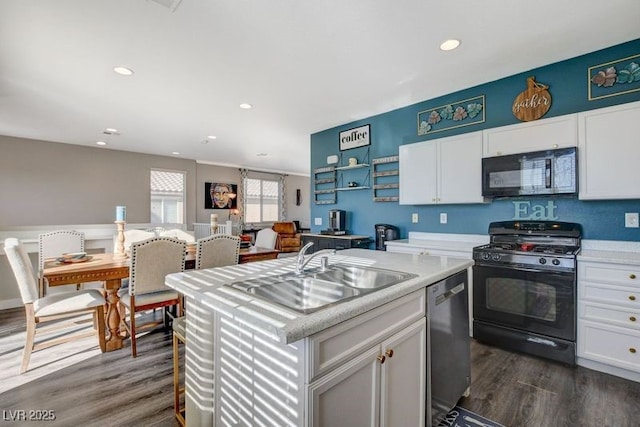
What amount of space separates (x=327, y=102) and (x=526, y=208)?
8.24ft

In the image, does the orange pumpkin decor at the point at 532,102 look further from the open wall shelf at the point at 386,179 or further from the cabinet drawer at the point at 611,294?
the cabinet drawer at the point at 611,294

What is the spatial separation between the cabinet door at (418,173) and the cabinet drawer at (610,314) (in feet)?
5.30

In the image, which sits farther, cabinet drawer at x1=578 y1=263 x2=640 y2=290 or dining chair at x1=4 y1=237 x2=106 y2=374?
dining chair at x1=4 y1=237 x2=106 y2=374

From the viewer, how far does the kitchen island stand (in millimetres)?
936

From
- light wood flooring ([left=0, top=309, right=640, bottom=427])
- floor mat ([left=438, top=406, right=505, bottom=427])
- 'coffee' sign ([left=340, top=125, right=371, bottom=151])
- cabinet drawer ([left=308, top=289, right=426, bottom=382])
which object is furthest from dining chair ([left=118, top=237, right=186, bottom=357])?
'coffee' sign ([left=340, top=125, right=371, bottom=151])

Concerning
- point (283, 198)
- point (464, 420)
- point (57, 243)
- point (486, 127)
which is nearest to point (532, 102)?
point (486, 127)

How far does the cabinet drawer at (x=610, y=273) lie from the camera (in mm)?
2143

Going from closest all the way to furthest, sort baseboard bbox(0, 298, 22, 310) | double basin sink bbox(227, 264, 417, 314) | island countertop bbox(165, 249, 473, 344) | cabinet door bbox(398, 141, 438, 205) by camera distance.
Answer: island countertop bbox(165, 249, 473, 344)
double basin sink bbox(227, 264, 417, 314)
cabinet door bbox(398, 141, 438, 205)
baseboard bbox(0, 298, 22, 310)

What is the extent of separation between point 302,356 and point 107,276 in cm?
264

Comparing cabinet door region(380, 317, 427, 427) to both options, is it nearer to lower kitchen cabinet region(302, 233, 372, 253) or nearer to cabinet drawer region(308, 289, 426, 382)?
cabinet drawer region(308, 289, 426, 382)

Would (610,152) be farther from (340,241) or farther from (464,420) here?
(340,241)

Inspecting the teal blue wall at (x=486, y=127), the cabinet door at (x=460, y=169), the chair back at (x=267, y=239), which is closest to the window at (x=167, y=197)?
the chair back at (x=267, y=239)

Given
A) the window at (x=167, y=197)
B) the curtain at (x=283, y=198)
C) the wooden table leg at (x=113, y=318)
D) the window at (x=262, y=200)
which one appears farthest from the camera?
the curtain at (x=283, y=198)

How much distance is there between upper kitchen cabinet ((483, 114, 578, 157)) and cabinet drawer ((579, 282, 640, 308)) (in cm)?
117
